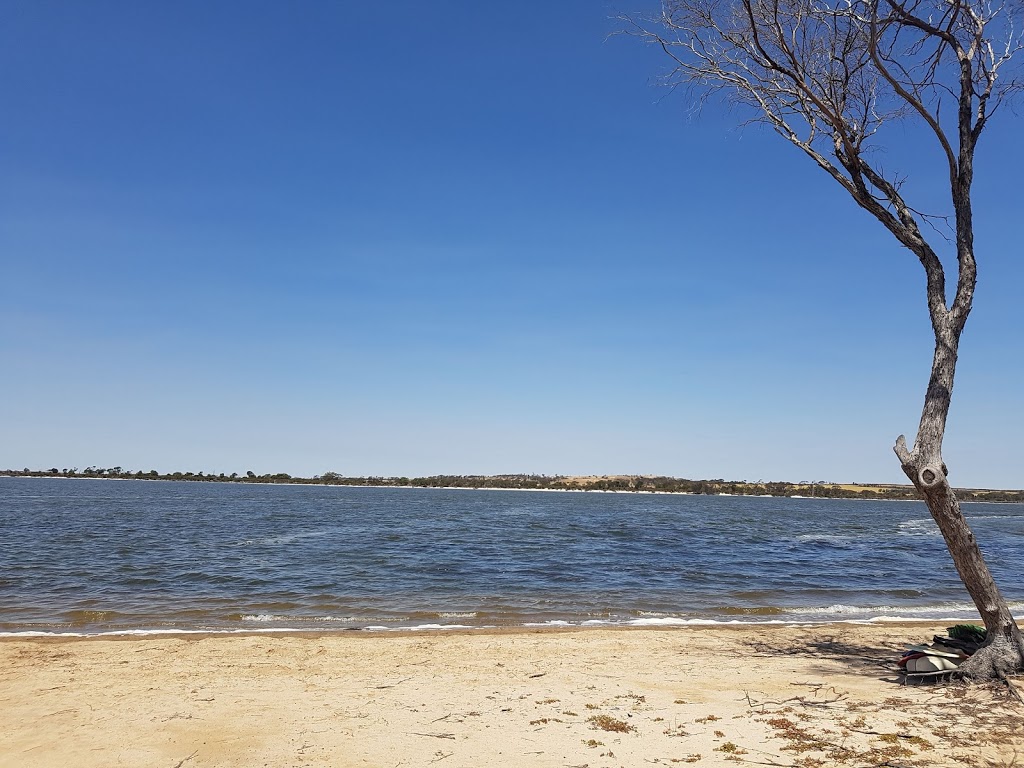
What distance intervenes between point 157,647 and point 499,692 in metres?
6.32

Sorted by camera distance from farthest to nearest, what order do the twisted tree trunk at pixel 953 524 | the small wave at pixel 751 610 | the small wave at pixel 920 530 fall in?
1. the small wave at pixel 920 530
2. the small wave at pixel 751 610
3. the twisted tree trunk at pixel 953 524

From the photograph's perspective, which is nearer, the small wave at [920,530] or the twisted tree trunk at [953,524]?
the twisted tree trunk at [953,524]

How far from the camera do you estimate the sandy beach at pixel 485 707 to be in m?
5.67

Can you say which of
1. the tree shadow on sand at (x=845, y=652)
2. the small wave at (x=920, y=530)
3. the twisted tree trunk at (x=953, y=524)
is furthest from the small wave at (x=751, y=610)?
the small wave at (x=920, y=530)

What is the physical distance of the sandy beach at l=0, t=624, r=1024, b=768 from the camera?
567 centimetres

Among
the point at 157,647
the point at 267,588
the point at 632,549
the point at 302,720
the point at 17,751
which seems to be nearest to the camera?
the point at 17,751

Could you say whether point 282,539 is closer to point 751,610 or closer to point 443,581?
point 443,581

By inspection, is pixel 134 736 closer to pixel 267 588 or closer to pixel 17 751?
pixel 17 751

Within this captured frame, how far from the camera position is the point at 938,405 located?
7.16 m

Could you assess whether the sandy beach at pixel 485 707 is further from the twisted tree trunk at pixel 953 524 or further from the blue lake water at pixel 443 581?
the blue lake water at pixel 443 581

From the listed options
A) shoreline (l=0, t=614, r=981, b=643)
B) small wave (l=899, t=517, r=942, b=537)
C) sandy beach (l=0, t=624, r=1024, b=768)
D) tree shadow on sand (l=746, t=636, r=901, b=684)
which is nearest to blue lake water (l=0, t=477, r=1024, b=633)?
shoreline (l=0, t=614, r=981, b=643)

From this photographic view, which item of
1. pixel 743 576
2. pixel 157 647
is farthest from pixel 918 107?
pixel 743 576

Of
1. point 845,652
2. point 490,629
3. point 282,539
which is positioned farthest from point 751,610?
point 282,539

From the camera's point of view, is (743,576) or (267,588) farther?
(743,576)
